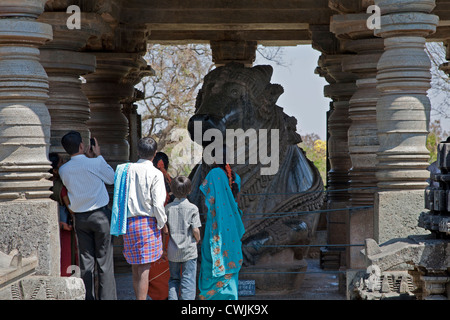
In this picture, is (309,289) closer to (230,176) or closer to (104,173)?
(230,176)

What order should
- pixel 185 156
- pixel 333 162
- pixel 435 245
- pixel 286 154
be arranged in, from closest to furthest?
pixel 435 245
pixel 286 154
pixel 333 162
pixel 185 156

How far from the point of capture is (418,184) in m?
7.21

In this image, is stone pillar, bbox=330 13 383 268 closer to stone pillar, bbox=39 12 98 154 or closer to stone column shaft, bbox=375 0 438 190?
stone column shaft, bbox=375 0 438 190

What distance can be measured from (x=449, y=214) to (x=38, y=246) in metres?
3.09

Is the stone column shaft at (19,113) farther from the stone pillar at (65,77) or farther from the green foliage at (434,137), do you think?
the green foliage at (434,137)

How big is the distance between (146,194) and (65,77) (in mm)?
2053

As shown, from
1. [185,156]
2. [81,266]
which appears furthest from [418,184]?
[185,156]

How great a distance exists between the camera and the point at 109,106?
448 inches

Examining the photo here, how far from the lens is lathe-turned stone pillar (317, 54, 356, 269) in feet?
34.9

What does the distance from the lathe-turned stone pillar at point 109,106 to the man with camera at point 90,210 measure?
13.3 ft

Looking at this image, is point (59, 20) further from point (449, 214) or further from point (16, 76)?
point (449, 214)


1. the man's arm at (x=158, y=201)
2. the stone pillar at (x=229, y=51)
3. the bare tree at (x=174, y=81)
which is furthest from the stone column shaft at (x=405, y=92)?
the bare tree at (x=174, y=81)

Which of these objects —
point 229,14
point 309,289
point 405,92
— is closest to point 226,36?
point 229,14
